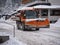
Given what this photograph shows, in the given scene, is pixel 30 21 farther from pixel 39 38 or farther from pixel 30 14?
pixel 39 38

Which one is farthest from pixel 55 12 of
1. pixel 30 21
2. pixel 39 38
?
pixel 39 38

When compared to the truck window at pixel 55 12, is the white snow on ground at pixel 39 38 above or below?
below

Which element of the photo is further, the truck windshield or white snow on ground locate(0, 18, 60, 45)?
the truck windshield

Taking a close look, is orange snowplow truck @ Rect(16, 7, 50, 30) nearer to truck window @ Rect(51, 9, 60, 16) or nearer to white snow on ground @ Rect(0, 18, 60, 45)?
white snow on ground @ Rect(0, 18, 60, 45)

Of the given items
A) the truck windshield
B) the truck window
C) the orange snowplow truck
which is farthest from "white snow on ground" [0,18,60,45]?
the truck window

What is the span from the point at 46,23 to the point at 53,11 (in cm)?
2809

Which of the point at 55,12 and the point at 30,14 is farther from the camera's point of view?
the point at 55,12

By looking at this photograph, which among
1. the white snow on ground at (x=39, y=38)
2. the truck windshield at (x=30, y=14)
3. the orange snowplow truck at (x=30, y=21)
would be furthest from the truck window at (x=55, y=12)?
the white snow on ground at (x=39, y=38)

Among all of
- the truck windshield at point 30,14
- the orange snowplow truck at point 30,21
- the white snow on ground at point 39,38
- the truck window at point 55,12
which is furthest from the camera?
the truck window at point 55,12

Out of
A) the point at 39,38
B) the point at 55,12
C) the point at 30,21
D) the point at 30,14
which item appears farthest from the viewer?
the point at 55,12

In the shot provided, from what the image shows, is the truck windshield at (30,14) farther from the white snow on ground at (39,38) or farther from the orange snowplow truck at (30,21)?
the white snow on ground at (39,38)

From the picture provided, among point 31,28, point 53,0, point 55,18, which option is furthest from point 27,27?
point 53,0

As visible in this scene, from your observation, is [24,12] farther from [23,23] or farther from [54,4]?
[54,4]

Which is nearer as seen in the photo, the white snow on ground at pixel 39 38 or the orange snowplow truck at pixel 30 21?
the white snow on ground at pixel 39 38
